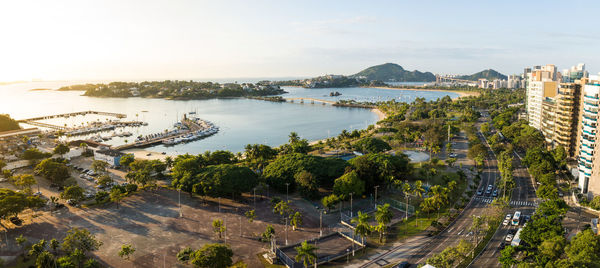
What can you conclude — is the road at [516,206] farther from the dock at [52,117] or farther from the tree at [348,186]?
the dock at [52,117]

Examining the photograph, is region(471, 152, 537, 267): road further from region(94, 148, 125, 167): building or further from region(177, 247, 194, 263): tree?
region(94, 148, 125, 167): building

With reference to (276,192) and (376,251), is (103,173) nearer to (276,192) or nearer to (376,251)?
(276,192)

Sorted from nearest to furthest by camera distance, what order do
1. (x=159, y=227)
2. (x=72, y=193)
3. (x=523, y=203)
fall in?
(x=159, y=227), (x=72, y=193), (x=523, y=203)

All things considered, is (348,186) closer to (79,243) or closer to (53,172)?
(79,243)

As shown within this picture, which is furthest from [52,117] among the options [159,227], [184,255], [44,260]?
[184,255]

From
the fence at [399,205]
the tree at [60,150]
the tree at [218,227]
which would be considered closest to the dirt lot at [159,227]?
the tree at [218,227]
